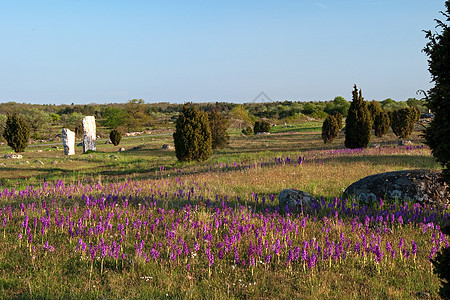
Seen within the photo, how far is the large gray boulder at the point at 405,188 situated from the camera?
7715 millimetres

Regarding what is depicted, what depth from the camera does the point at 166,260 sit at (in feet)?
14.3

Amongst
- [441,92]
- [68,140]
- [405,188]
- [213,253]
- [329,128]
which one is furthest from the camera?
[68,140]

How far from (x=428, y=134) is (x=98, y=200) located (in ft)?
22.1

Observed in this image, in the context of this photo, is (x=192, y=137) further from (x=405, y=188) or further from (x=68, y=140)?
(x=68, y=140)

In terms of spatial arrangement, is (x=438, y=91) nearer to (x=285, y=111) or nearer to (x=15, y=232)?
(x=15, y=232)

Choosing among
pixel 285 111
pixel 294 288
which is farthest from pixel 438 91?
pixel 285 111

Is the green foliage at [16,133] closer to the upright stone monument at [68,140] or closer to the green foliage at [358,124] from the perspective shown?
the upright stone monument at [68,140]

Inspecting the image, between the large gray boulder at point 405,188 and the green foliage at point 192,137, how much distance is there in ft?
42.1

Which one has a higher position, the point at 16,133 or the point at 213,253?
the point at 16,133

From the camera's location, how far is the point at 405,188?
25.9 feet

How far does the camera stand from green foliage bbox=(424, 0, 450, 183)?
332cm

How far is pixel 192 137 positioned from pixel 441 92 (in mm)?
17004

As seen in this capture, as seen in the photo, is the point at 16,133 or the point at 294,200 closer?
the point at 294,200

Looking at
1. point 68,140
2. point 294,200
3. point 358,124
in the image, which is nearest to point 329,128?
point 358,124
